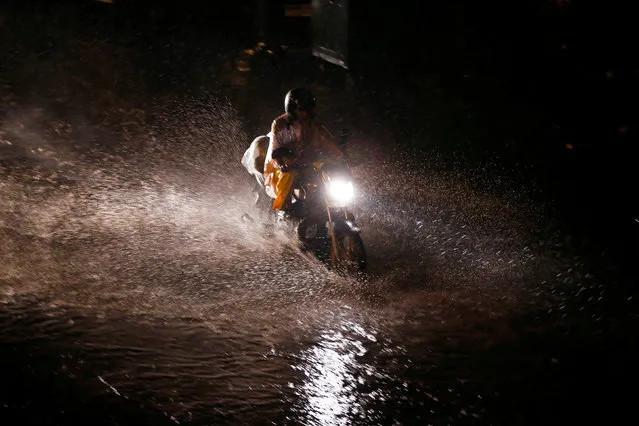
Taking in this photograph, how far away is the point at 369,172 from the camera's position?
1016 cm

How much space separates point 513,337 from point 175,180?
573cm

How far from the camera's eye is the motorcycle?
259 inches

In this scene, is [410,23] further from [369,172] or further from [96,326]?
[96,326]

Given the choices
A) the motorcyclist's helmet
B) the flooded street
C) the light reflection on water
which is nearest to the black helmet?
the motorcyclist's helmet

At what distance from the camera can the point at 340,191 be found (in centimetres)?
657

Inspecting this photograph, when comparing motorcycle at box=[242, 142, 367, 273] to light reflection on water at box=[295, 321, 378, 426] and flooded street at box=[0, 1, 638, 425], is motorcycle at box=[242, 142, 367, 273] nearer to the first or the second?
flooded street at box=[0, 1, 638, 425]

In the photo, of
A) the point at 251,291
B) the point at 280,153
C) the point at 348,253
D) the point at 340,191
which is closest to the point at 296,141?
the point at 280,153

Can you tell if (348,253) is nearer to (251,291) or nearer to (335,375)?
(251,291)

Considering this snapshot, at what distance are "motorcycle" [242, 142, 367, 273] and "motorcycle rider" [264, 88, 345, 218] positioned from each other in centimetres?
8

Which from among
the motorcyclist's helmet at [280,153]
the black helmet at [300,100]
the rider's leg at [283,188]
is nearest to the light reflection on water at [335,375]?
the rider's leg at [283,188]

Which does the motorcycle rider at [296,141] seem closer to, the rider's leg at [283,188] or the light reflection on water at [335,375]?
the rider's leg at [283,188]

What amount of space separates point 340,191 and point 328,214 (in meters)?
0.28

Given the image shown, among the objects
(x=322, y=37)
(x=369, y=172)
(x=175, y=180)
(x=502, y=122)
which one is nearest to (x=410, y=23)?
(x=322, y=37)

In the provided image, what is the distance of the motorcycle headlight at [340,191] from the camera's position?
6.57 m
